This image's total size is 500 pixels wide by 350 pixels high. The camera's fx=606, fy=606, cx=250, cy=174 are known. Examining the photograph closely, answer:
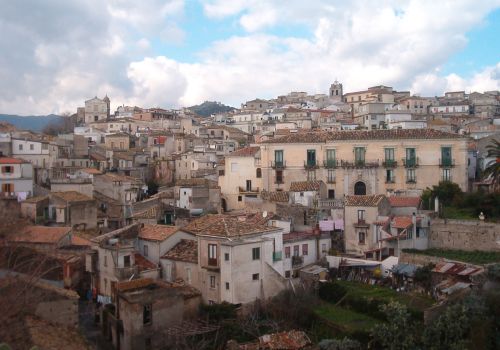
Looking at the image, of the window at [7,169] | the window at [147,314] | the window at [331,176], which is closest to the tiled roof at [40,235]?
the window at [7,169]

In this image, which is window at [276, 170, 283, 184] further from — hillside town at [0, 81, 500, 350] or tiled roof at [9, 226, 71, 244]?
tiled roof at [9, 226, 71, 244]

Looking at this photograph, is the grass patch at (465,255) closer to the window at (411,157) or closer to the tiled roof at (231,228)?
the tiled roof at (231,228)

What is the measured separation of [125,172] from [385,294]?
3641 cm

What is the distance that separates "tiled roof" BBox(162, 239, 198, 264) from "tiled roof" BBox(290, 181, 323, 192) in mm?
11597

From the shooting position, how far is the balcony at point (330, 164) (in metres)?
45.8

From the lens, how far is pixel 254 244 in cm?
2812

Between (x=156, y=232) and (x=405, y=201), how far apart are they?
1519 cm

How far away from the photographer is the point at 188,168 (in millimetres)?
58281

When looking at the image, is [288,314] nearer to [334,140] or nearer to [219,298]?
[219,298]

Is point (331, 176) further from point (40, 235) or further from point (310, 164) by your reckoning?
point (40, 235)

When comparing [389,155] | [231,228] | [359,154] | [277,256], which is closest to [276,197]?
[359,154]

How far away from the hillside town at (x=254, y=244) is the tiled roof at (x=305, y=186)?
199 millimetres

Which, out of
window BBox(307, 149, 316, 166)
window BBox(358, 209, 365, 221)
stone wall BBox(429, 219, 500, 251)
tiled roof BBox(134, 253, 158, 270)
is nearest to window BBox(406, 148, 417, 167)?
window BBox(307, 149, 316, 166)

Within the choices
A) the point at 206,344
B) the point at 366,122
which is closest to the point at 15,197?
the point at 206,344
